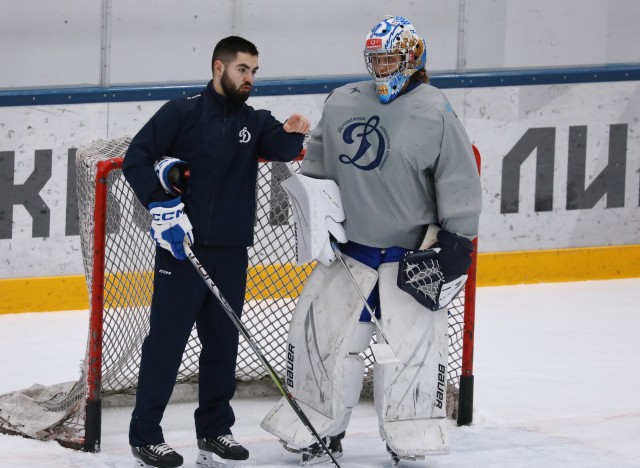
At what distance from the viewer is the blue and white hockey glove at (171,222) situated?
438cm

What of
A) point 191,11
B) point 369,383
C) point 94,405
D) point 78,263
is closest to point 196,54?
point 191,11

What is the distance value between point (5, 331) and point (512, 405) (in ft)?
7.35

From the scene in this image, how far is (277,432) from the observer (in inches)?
186

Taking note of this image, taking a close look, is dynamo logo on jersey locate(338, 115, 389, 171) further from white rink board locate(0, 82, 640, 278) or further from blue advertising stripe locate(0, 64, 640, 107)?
white rink board locate(0, 82, 640, 278)

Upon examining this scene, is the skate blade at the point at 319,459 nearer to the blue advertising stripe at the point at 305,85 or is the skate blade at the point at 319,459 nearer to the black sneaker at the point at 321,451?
the black sneaker at the point at 321,451

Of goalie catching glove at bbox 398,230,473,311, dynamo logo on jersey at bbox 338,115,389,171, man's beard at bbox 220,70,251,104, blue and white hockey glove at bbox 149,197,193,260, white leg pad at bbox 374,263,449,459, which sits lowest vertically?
white leg pad at bbox 374,263,449,459

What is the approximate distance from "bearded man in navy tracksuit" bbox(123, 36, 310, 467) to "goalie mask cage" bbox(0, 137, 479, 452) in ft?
1.06

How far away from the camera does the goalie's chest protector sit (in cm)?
449

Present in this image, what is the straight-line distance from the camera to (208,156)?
451cm

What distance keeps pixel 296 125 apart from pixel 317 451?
3.44 feet

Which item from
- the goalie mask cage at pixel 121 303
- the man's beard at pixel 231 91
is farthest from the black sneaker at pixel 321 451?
the man's beard at pixel 231 91

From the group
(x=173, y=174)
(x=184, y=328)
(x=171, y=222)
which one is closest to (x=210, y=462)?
(x=184, y=328)

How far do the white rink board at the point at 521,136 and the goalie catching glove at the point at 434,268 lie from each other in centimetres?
269

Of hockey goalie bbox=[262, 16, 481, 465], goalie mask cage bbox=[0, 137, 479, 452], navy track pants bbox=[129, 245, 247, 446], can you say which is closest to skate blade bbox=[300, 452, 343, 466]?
hockey goalie bbox=[262, 16, 481, 465]
